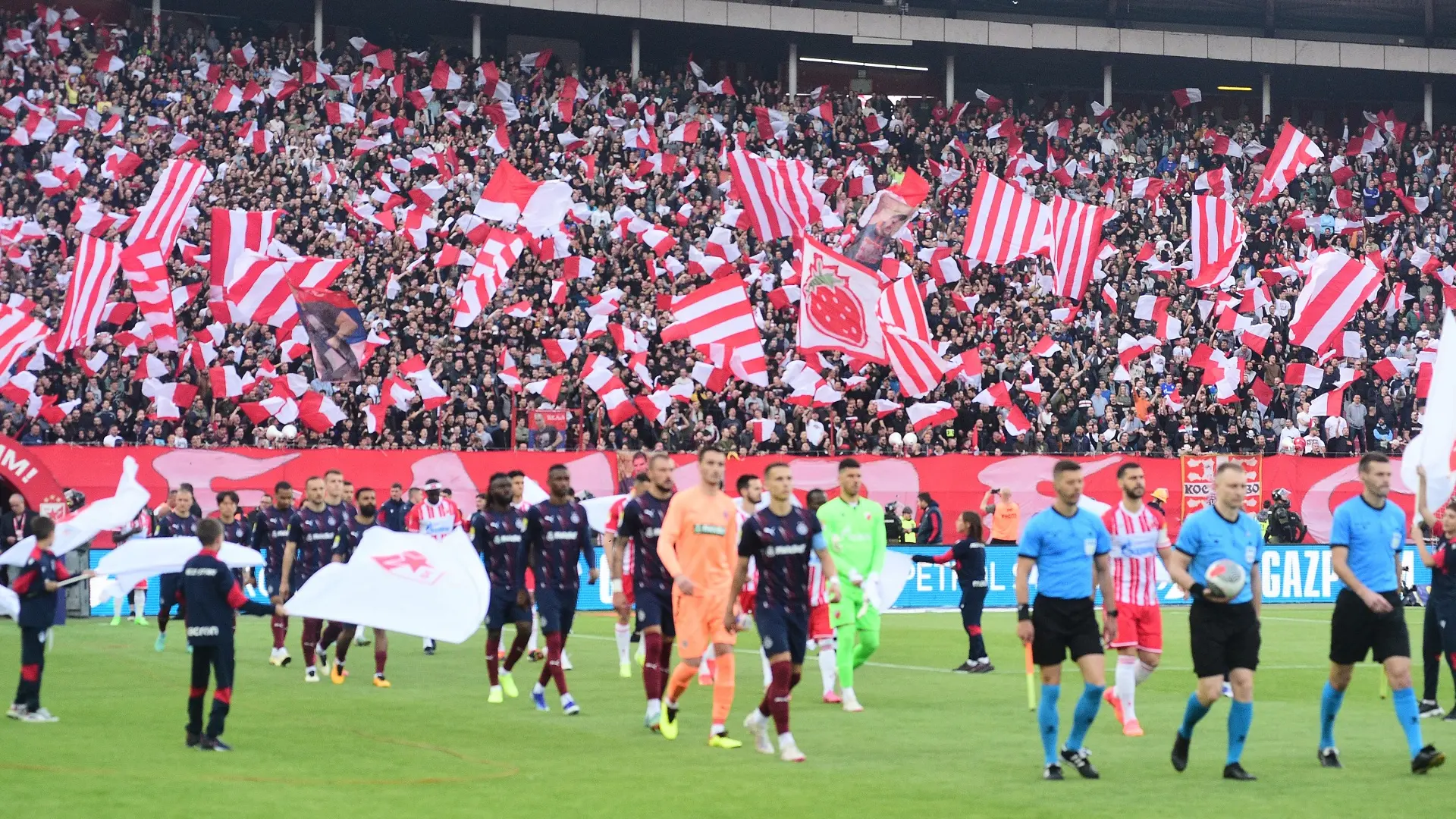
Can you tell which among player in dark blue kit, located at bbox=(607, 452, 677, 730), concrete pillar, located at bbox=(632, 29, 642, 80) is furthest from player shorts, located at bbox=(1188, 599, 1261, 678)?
concrete pillar, located at bbox=(632, 29, 642, 80)

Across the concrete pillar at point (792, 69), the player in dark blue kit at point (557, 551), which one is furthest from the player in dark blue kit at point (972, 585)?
the concrete pillar at point (792, 69)

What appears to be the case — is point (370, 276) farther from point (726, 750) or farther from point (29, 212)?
point (726, 750)

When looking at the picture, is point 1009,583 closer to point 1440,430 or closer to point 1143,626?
point 1143,626

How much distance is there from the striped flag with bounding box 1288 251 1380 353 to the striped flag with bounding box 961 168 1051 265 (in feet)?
18.1

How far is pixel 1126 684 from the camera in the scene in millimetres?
16375

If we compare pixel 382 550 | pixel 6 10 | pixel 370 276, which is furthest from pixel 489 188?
pixel 382 550

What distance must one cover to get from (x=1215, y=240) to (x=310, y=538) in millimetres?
23726

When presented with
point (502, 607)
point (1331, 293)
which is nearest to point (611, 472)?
point (1331, 293)

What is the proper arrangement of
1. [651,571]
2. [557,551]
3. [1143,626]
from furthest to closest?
[557,551], [1143,626], [651,571]

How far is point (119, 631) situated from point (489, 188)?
13.0 metres

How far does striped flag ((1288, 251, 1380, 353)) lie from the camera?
3625 centimetres

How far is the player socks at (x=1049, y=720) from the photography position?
12931 millimetres

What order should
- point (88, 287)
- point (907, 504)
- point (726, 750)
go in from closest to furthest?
1. point (726, 750)
2. point (88, 287)
3. point (907, 504)

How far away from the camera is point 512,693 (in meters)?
19.0
